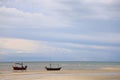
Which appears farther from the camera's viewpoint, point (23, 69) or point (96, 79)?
point (23, 69)

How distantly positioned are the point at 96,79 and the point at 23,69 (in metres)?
33.0

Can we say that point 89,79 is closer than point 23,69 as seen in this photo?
Yes

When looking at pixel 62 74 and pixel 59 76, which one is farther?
pixel 62 74

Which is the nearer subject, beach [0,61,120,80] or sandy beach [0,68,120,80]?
sandy beach [0,68,120,80]

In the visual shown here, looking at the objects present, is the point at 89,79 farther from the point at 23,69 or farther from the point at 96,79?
the point at 23,69

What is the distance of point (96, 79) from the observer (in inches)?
1464

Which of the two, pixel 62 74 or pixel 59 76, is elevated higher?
pixel 62 74

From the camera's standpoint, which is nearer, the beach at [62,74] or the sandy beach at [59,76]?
the sandy beach at [59,76]

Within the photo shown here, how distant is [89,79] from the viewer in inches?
1475

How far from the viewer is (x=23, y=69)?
2648 inches

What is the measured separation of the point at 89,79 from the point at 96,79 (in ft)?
3.06

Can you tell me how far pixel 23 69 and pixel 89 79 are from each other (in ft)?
106

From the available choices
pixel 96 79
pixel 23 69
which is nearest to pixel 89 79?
pixel 96 79
